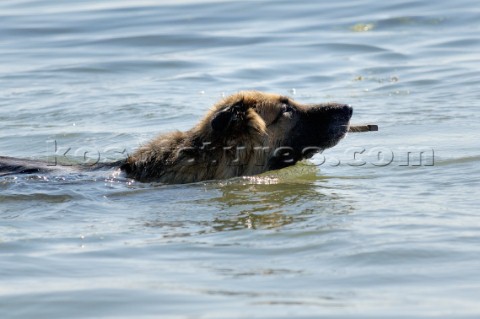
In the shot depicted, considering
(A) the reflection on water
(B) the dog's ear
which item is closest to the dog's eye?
(B) the dog's ear

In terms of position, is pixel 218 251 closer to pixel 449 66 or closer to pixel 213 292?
pixel 213 292

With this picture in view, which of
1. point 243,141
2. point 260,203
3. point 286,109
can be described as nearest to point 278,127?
point 286,109

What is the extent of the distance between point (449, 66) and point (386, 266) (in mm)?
8288

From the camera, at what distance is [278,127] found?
8.66 metres

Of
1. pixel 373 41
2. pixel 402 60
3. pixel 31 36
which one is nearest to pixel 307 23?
pixel 373 41

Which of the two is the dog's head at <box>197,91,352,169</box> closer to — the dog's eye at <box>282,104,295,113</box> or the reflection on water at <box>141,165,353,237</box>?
the dog's eye at <box>282,104,295,113</box>

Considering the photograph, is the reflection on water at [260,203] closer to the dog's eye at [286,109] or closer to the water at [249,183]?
the water at [249,183]

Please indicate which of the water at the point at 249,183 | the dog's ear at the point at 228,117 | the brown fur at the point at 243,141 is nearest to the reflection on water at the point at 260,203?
the water at the point at 249,183

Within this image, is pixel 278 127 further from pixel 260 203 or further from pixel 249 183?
pixel 260 203

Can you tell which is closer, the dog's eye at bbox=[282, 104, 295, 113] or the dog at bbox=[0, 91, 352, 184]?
the dog at bbox=[0, 91, 352, 184]

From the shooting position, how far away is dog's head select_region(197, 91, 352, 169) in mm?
8461

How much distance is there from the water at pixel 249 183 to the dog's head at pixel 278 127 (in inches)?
11.5

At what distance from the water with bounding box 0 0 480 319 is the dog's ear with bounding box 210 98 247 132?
494mm

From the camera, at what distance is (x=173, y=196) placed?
816 centimetres
